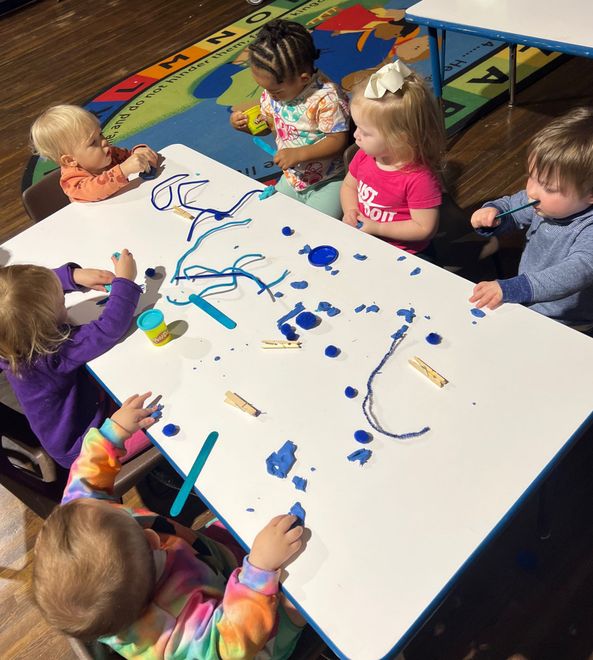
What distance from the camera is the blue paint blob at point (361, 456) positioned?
98cm

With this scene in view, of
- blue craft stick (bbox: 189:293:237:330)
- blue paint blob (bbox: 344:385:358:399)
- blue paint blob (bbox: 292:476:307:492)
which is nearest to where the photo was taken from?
blue paint blob (bbox: 292:476:307:492)

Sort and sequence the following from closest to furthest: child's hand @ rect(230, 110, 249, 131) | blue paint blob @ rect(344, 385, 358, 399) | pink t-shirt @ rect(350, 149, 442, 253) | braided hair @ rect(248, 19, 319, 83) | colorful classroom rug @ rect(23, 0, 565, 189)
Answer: blue paint blob @ rect(344, 385, 358, 399)
pink t-shirt @ rect(350, 149, 442, 253)
braided hair @ rect(248, 19, 319, 83)
child's hand @ rect(230, 110, 249, 131)
colorful classroom rug @ rect(23, 0, 565, 189)

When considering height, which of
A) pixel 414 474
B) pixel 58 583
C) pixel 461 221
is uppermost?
pixel 58 583

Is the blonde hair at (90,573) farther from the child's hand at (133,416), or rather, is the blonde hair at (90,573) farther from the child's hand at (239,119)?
the child's hand at (239,119)

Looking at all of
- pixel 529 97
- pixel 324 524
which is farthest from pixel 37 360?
pixel 529 97

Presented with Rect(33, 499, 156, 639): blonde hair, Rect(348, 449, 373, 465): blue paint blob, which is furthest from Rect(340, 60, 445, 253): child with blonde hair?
Rect(33, 499, 156, 639): blonde hair

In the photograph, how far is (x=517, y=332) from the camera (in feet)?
3.62

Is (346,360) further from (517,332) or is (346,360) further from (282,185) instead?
(282,185)

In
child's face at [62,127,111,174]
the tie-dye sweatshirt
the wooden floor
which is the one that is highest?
child's face at [62,127,111,174]

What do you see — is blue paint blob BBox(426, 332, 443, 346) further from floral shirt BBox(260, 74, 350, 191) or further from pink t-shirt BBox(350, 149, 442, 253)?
floral shirt BBox(260, 74, 350, 191)

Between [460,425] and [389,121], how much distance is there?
0.84 m

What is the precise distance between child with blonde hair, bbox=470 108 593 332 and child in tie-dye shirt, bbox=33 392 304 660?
26.5 inches

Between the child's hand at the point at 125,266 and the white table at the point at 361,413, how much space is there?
0.26 ft

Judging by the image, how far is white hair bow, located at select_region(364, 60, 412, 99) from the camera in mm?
1406
